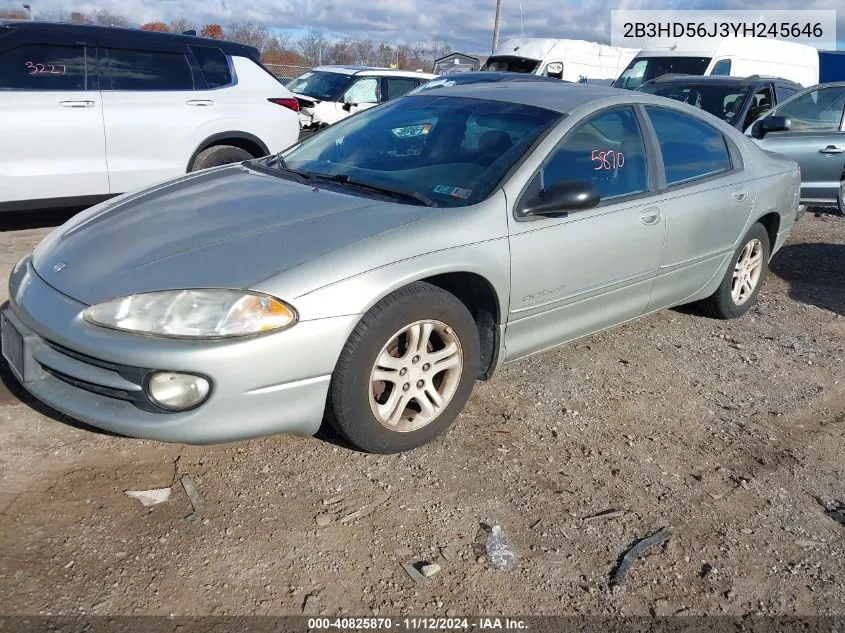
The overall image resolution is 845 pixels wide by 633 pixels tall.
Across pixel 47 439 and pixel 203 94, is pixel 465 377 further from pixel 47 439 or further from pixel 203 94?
pixel 203 94

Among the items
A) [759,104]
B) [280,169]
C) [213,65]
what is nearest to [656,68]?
[759,104]

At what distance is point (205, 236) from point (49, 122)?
3.69 metres

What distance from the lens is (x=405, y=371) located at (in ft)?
10.0

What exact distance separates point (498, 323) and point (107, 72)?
4.63 metres

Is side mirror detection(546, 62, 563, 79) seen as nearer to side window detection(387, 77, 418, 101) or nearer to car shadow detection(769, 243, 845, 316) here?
side window detection(387, 77, 418, 101)

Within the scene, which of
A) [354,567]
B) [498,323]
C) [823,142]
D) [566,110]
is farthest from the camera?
[823,142]

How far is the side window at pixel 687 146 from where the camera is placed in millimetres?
4133

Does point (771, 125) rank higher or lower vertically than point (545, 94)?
lower

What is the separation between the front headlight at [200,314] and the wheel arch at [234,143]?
4.21 m

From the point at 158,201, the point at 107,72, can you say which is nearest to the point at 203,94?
the point at 107,72

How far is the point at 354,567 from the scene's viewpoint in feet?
8.16

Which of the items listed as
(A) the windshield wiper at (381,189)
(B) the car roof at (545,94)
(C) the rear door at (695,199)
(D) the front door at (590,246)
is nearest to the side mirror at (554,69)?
(C) the rear door at (695,199)

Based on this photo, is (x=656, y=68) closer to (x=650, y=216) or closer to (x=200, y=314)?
(x=650, y=216)

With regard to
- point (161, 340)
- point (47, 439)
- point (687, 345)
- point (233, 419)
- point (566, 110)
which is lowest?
point (687, 345)
